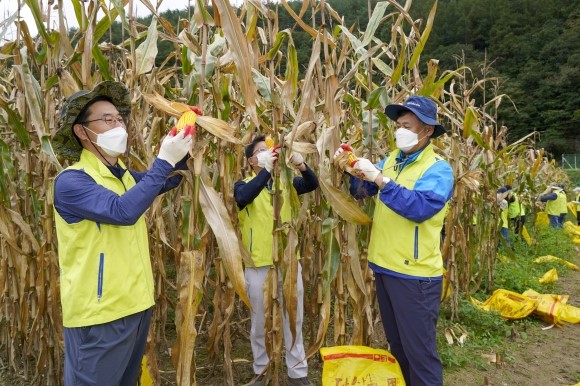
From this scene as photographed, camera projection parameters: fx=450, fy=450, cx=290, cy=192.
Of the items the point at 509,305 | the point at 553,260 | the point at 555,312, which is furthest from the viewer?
the point at 553,260

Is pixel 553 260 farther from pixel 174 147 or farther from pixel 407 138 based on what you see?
pixel 174 147

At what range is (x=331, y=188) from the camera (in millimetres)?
2480

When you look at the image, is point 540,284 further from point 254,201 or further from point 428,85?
point 254,201

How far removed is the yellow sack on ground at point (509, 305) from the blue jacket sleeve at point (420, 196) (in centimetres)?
294

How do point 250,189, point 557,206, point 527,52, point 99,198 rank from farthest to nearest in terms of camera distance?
1. point 527,52
2. point 557,206
3. point 250,189
4. point 99,198

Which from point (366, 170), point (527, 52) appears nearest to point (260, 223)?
point (366, 170)

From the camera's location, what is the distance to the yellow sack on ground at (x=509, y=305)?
4703mm

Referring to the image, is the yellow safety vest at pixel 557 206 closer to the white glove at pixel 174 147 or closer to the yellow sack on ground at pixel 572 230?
the yellow sack on ground at pixel 572 230

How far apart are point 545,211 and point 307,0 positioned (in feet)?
36.9

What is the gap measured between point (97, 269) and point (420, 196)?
1.62 metres

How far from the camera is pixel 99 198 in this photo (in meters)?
1.80

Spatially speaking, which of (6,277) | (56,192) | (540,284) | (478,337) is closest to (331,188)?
(56,192)

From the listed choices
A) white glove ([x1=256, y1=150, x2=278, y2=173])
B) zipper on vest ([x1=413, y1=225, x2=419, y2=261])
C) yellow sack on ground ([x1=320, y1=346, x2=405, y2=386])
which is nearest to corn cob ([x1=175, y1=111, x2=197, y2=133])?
white glove ([x1=256, y1=150, x2=278, y2=173])

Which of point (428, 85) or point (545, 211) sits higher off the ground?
point (428, 85)
